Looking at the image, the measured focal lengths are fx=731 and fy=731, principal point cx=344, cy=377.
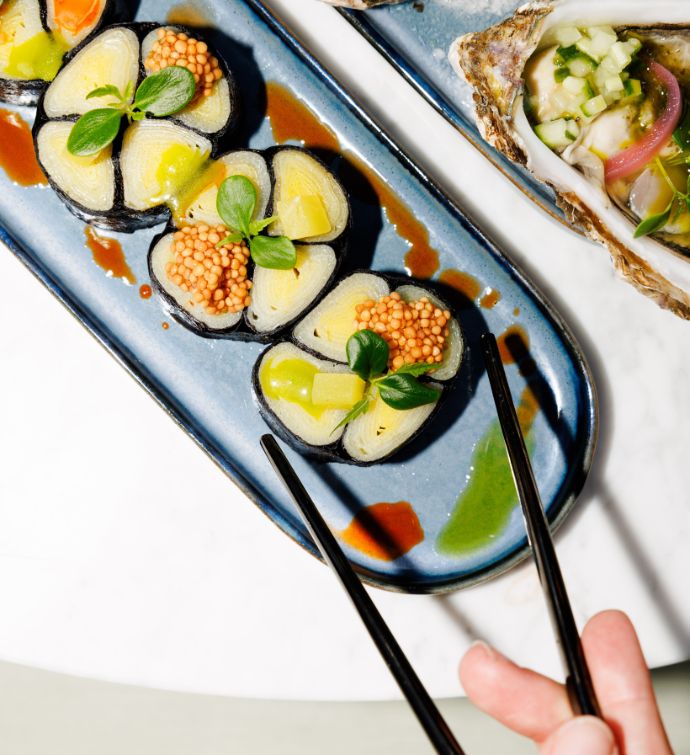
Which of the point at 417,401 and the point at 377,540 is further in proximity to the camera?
the point at 377,540

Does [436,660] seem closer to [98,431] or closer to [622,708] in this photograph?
[622,708]

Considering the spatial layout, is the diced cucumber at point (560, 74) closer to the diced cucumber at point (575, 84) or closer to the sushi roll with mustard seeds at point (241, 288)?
the diced cucumber at point (575, 84)

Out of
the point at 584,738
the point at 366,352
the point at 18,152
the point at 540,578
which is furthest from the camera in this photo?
the point at 18,152

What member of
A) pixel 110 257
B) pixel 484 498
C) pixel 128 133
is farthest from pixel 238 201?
pixel 484 498

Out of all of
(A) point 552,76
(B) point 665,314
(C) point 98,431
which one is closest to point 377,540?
(C) point 98,431

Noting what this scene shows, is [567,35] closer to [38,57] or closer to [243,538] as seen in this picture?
[38,57]

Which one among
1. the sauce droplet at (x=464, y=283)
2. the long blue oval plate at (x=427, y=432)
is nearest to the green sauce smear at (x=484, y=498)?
the long blue oval plate at (x=427, y=432)
